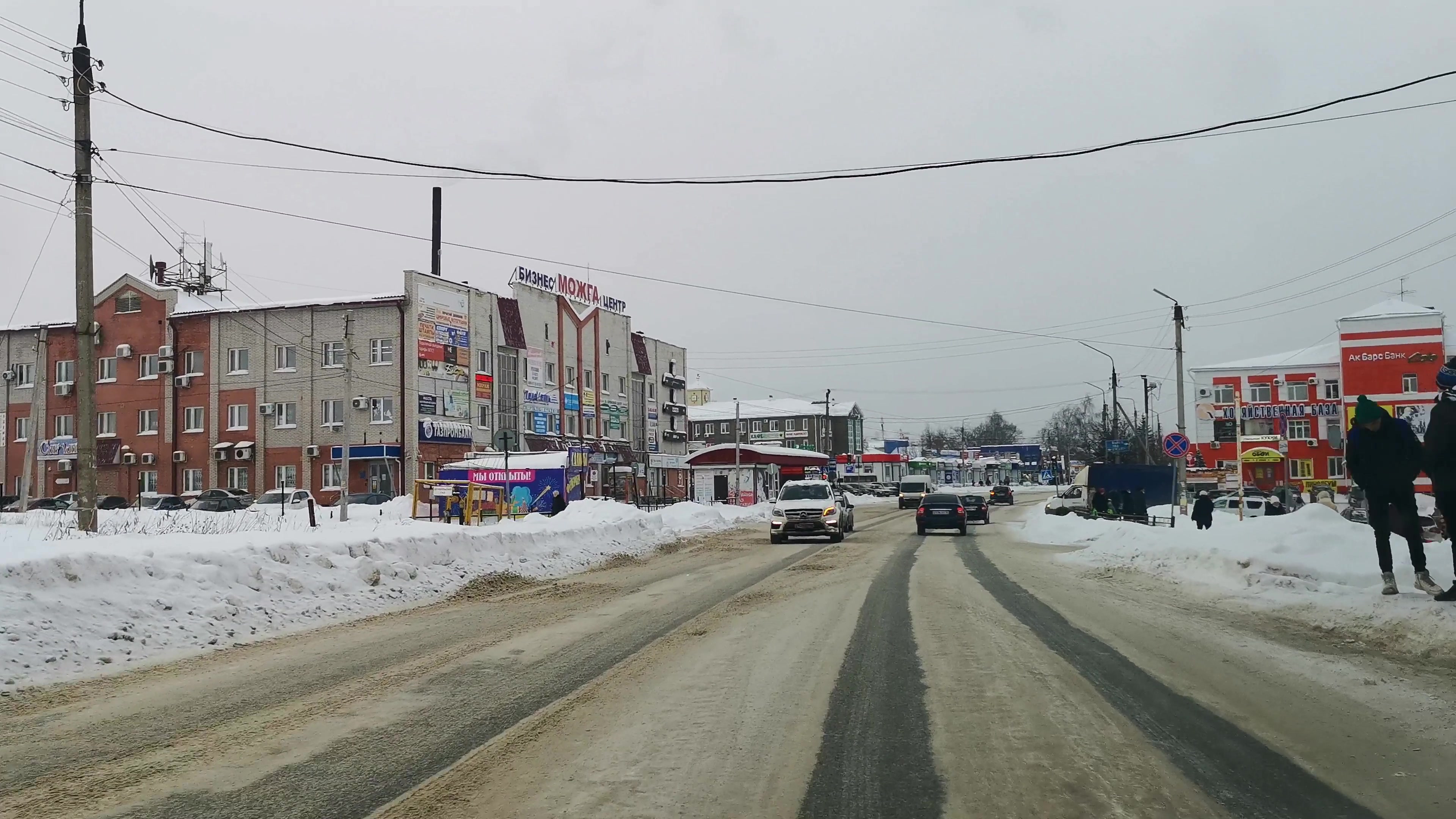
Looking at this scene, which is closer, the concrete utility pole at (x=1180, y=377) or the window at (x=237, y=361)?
the concrete utility pole at (x=1180, y=377)

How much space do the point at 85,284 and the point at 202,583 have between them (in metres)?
9.27

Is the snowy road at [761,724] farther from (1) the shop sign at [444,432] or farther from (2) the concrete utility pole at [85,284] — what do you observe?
(1) the shop sign at [444,432]

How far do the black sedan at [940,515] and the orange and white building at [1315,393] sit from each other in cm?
3748

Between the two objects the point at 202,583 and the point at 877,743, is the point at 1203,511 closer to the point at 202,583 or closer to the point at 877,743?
→ the point at 877,743

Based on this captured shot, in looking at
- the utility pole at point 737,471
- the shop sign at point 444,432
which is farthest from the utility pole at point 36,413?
the utility pole at point 737,471

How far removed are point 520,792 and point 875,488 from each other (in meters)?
109

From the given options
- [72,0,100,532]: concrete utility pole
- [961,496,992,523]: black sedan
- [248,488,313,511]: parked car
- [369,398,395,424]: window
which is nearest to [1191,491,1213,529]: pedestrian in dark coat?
[961,496,992,523]: black sedan

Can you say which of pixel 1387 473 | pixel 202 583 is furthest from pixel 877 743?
pixel 202 583

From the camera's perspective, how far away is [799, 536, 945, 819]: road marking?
5086 mm

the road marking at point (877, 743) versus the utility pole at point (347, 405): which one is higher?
the utility pole at point (347, 405)

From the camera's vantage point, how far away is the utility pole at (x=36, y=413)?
150 ft

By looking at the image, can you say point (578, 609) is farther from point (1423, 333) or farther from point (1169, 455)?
point (1423, 333)

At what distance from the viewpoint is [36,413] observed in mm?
44562

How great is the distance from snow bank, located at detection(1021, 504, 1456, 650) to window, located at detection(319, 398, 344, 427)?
147 feet
